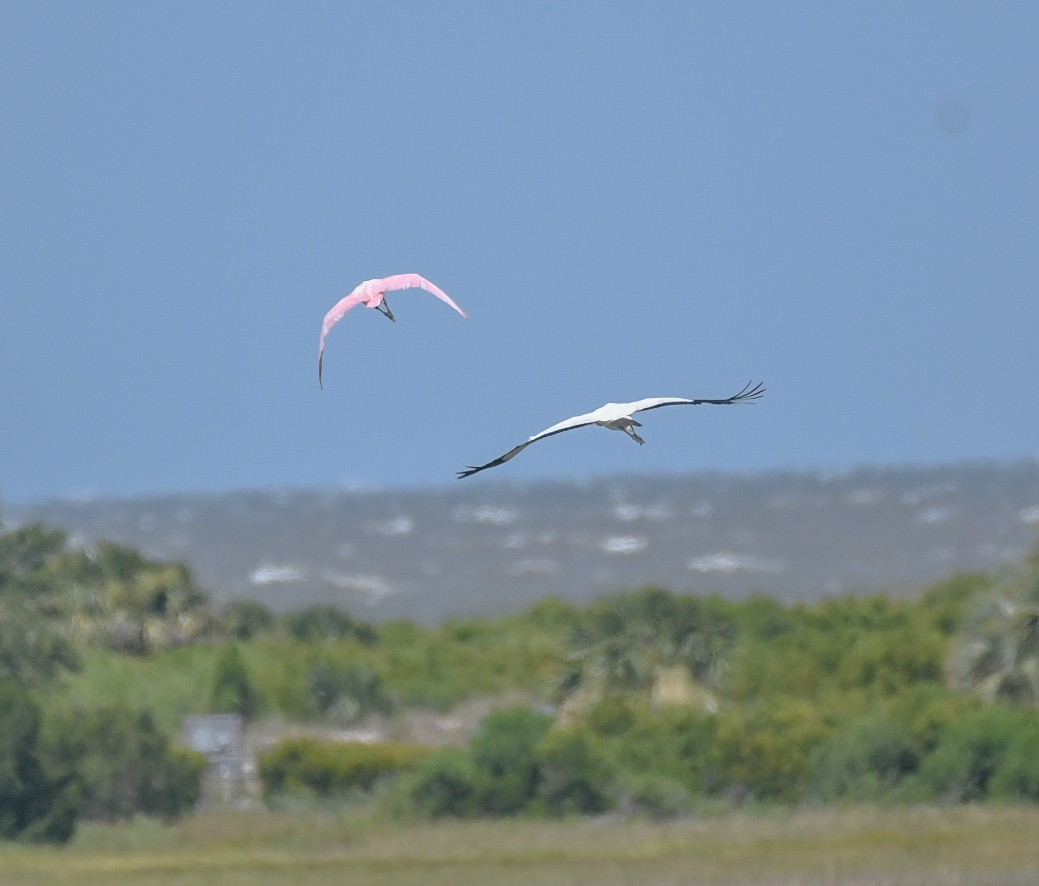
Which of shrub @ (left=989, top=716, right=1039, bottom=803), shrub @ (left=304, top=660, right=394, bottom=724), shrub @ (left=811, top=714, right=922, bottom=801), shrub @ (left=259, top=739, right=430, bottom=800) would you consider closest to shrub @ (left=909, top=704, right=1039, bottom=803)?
shrub @ (left=989, top=716, right=1039, bottom=803)

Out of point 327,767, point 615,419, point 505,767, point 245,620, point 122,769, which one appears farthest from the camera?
point 245,620

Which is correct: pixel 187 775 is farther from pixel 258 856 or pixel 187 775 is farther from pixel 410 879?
pixel 410 879

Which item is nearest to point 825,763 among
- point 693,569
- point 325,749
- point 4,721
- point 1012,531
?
point 325,749

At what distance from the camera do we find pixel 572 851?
2170cm

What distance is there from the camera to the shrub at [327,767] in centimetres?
2712

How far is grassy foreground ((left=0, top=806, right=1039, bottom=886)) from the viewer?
1988 centimetres

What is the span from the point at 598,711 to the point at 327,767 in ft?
10.9

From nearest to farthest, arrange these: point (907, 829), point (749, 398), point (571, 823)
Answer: point (749, 398) → point (907, 829) → point (571, 823)

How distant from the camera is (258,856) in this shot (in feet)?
72.3

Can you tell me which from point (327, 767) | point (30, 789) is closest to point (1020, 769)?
point (327, 767)

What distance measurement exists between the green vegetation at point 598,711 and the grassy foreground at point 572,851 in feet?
2.46

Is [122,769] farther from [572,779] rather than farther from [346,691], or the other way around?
[346,691]

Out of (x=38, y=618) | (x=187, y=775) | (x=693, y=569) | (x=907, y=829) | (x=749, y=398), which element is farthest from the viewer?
(x=693, y=569)

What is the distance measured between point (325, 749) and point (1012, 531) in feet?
248
